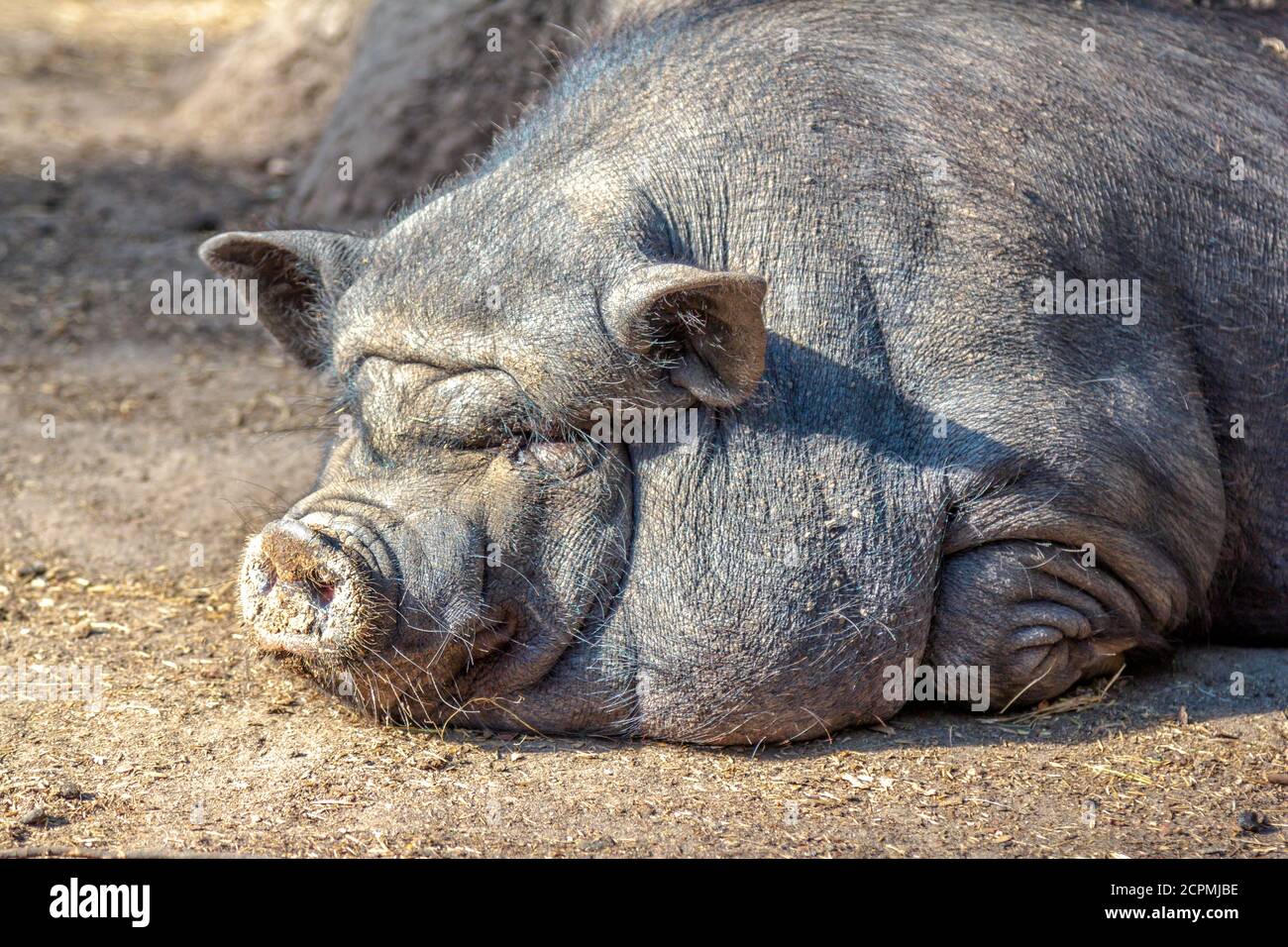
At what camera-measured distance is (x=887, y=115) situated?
482 centimetres

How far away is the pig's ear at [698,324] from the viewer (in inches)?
167

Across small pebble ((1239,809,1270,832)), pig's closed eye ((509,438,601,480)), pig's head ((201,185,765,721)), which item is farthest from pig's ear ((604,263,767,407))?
small pebble ((1239,809,1270,832))

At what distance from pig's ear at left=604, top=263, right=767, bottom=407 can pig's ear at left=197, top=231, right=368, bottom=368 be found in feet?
3.57

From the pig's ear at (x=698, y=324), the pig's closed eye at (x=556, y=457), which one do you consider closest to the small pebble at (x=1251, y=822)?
the pig's ear at (x=698, y=324)

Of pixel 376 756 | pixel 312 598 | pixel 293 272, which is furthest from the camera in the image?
pixel 293 272

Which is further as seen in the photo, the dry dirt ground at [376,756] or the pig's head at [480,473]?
the pig's head at [480,473]

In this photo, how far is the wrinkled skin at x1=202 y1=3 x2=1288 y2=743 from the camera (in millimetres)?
4469

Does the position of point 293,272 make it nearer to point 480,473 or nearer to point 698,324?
point 480,473

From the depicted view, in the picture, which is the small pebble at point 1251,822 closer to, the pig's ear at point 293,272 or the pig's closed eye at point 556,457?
the pig's closed eye at point 556,457

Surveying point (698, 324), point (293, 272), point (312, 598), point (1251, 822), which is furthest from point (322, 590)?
point (1251, 822)

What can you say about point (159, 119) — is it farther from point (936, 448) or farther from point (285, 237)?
point (936, 448)

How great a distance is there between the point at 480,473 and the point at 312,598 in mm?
611

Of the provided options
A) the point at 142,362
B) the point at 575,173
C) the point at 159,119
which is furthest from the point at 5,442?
the point at 159,119

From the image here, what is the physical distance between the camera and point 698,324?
14.4 ft
